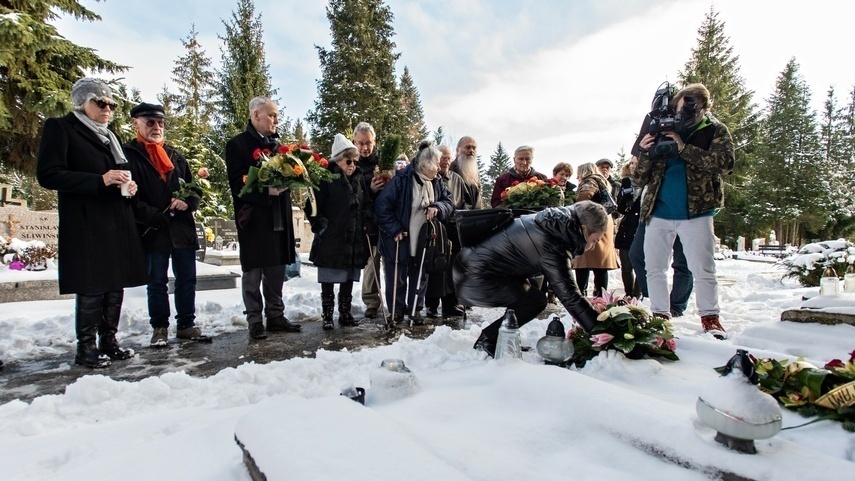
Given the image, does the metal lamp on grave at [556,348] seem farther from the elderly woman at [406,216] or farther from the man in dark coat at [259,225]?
the man in dark coat at [259,225]

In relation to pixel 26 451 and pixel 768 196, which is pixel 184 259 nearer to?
pixel 26 451

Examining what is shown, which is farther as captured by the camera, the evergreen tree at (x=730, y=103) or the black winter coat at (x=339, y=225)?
the evergreen tree at (x=730, y=103)

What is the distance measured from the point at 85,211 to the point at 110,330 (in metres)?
1.00

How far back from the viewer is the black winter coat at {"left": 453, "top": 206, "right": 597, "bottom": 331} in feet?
9.71

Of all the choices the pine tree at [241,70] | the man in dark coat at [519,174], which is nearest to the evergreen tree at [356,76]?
the pine tree at [241,70]

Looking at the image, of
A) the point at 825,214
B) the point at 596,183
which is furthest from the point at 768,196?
the point at 596,183

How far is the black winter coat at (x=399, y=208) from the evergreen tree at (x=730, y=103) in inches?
1242

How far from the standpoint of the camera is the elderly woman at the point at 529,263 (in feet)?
9.67

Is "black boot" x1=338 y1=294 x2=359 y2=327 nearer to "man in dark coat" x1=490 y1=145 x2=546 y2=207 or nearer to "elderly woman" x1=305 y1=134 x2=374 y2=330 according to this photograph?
"elderly woman" x1=305 y1=134 x2=374 y2=330

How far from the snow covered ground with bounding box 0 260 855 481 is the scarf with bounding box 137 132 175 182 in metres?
2.25

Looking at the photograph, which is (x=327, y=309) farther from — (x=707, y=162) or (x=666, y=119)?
(x=707, y=162)

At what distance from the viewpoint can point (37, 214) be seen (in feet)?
33.5

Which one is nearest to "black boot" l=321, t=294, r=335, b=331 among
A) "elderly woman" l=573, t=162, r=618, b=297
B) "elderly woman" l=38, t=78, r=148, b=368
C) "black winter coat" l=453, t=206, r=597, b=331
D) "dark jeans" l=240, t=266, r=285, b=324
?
"dark jeans" l=240, t=266, r=285, b=324

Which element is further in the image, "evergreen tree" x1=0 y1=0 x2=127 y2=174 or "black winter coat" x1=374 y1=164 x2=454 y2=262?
"evergreen tree" x1=0 y1=0 x2=127 y2=174
